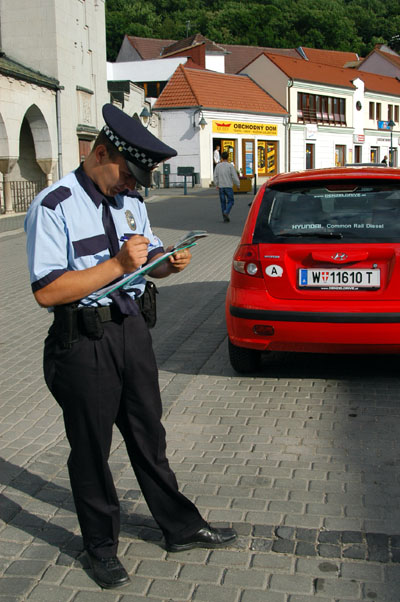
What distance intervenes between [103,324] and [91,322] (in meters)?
0.08

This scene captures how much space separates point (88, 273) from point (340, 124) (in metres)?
58.2

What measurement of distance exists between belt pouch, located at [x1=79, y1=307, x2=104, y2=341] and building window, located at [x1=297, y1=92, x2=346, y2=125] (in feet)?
174

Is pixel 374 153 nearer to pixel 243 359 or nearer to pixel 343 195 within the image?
pixel 343 195

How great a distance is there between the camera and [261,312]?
5594mm

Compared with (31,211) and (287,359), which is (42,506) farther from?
(287,359)

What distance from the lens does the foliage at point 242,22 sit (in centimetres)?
8638

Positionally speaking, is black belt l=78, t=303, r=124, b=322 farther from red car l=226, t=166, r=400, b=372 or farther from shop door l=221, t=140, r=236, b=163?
shop door l=221, t=140, r=236, b=163

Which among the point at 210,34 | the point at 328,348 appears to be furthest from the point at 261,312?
the point at 210,34

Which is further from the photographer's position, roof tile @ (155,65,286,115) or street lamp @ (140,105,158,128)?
roof tile @ (155,65,286,115)

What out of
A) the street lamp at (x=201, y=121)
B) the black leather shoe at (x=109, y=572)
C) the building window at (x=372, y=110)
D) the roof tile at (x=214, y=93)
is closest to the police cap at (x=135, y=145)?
the black leather shoe at (x=109, y=572)

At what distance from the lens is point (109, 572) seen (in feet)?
9.91

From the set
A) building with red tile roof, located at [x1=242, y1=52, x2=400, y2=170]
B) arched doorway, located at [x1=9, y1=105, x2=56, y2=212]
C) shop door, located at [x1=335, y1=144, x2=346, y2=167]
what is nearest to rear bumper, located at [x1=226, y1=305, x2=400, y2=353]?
arched doorway, located at [x1=9, y1=105, x2=56, y2=212]

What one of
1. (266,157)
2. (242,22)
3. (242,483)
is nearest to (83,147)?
(266,157)

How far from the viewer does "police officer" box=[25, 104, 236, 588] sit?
2.75 metres
